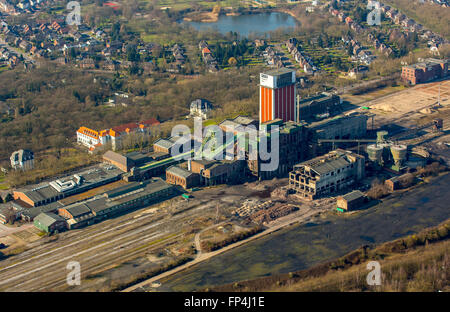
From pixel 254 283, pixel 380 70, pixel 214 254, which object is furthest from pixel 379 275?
pixel 380 70

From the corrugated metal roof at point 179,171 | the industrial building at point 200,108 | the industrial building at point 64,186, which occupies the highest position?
the industrial building at point 200,108

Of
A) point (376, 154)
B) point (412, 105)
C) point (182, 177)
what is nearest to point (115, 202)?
point (182, 177)

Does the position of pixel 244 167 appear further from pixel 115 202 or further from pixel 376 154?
pixel 115 202

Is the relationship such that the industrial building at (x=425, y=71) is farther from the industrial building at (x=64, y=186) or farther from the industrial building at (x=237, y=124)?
the industrial building at (x=64, y=186)

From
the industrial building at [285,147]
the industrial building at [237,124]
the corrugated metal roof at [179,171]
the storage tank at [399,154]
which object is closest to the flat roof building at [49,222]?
the corrugated metal roof at [179,171]

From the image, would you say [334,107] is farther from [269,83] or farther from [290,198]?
[290,198]

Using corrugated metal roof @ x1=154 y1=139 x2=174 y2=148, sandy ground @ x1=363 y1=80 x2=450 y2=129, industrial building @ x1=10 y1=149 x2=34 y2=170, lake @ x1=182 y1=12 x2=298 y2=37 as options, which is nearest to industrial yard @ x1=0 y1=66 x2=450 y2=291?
corrugated metal roof @ x1=154 y1=139 x2=174 y2=148

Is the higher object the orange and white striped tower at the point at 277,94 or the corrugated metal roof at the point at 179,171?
the orange and white striped tower at the point at 277,94
